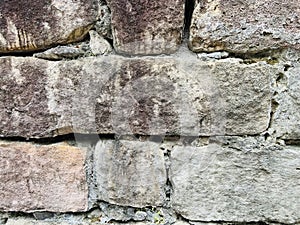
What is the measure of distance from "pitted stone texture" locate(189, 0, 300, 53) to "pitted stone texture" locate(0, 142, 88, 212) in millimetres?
406

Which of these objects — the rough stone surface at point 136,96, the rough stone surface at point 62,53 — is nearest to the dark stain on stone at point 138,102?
the rough stone surface at point 136,96

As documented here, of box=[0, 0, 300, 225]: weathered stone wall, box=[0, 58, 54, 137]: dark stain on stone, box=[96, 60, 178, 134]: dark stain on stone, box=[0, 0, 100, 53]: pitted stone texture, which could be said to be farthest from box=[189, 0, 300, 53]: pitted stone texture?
box=[0, 58, 54, 137]: dark stain on stone

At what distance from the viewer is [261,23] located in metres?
0.75

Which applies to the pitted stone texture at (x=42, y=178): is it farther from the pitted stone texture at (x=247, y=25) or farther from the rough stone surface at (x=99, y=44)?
the pitted stone texture at (x=247, y=25)

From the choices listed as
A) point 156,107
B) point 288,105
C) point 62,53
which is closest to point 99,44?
point 62,53

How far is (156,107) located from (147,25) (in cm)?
18

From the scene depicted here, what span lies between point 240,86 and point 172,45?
0.17 metres

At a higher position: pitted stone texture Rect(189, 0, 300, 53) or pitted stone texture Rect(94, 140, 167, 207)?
pitted stone texture Rect(189, 0, 300, 53)

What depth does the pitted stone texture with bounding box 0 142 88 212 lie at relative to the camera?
0.87m

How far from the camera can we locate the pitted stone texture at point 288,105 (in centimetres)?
77

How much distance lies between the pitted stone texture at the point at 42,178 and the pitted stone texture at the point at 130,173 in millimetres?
50

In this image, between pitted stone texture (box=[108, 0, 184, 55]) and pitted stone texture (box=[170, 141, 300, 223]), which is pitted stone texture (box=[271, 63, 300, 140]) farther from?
pitted stone texture (box=[108, 0, 184, 55])

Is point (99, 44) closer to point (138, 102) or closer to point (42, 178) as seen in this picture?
point (138, 102)

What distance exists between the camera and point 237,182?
2.71ft
